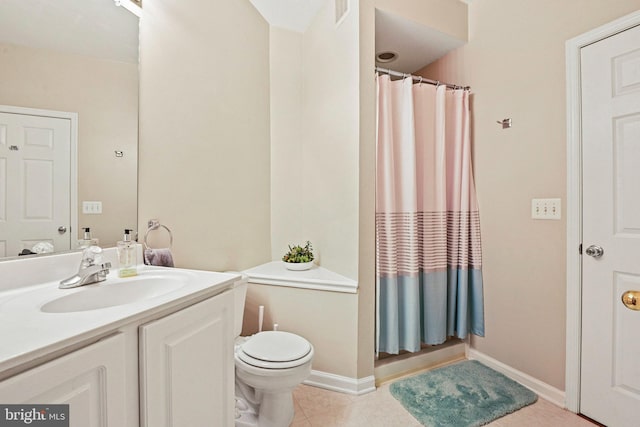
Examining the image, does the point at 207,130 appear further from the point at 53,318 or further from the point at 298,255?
the point at 53,318

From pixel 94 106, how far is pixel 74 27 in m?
0.35

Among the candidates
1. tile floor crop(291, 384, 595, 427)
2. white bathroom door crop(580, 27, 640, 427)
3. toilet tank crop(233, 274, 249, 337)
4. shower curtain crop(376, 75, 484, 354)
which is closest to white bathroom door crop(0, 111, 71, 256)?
toilet tank crop(233, 274, 249, 337)

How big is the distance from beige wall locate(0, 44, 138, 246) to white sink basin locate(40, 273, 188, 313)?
13.8 inches

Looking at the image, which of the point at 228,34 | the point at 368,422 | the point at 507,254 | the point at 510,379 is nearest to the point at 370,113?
the point at 228,34

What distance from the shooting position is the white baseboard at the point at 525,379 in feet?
5.48

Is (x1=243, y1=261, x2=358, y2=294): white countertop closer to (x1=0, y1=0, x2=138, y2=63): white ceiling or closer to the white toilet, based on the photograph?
the white toilet

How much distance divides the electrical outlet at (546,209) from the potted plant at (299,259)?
145 cm

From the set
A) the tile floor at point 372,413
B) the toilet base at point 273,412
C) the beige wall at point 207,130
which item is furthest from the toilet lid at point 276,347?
the beige wall at point 207,130

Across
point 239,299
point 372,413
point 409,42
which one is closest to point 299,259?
point 239,299

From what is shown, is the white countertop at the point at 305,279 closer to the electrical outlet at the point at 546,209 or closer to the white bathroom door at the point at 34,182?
the white bathroom door at the point at 34,182

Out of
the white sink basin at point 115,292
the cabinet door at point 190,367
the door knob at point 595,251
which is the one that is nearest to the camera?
the cabinet door at point 190,367

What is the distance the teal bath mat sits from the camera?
5.09 feet

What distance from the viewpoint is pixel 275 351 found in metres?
1.45

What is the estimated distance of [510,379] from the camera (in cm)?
188
